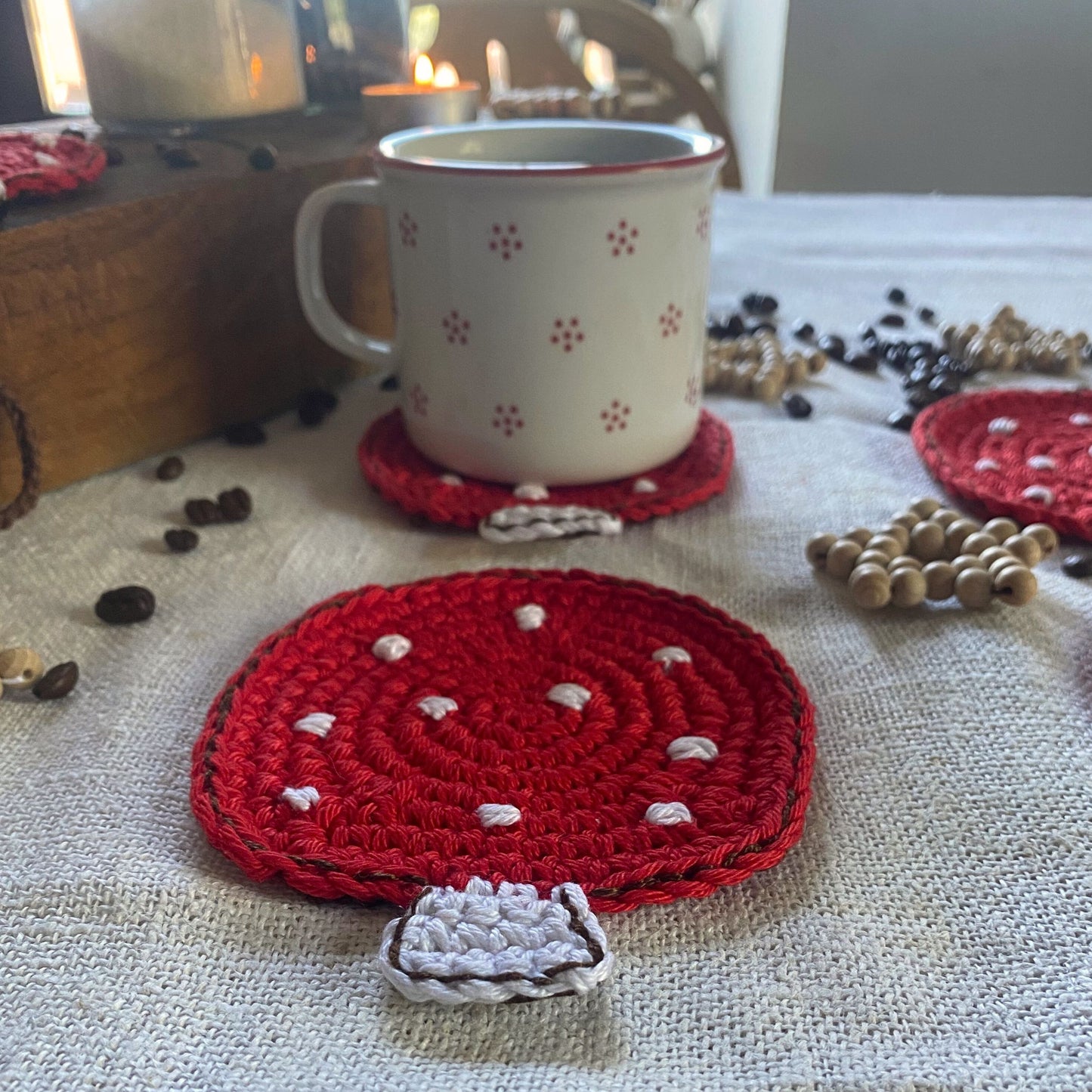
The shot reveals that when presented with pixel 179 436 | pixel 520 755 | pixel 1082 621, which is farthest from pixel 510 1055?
pixel 179 436

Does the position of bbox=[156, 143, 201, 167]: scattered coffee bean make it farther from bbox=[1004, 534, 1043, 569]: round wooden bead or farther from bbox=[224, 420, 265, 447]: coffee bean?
bbox=[1004, 534, 1043, 569]: round wooden bead

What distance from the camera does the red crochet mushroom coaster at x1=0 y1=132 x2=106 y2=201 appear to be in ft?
1.28

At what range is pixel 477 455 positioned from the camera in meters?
0.40

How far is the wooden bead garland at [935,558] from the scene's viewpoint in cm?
32

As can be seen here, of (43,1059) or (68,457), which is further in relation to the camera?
(68,457)

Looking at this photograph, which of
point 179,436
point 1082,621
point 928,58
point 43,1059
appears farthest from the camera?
point 928,58

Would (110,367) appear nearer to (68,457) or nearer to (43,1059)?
(68,457)

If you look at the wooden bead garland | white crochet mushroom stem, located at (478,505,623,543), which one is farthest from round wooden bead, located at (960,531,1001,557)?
white crochet mushroom stem, located at (478,505,623,543)

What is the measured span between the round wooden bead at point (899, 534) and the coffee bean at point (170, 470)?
282 millimetres

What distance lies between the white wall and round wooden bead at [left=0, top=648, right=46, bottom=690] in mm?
1357

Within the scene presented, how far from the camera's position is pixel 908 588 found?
0.33 metres

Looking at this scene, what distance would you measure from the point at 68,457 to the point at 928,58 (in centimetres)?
129

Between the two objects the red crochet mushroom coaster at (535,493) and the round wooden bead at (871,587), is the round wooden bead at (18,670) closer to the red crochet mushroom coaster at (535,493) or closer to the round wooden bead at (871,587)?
the red crochet mushroom coaster at (535,493)

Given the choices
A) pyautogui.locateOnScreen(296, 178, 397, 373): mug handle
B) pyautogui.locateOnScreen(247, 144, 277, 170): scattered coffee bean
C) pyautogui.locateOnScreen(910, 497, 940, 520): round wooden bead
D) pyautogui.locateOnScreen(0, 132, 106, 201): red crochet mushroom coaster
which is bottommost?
pyautogui.locateOnScreen(910, 497, 940, 520): round wooden bead
